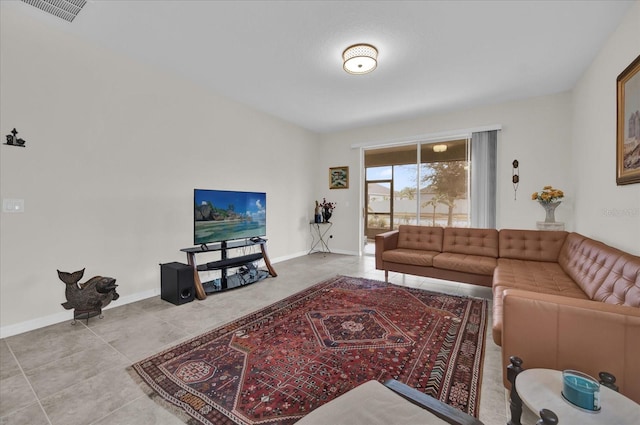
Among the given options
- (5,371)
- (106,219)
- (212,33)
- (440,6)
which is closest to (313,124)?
(212,33)

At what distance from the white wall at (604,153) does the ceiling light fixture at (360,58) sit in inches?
84.4

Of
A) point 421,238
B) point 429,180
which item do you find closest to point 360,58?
point 421,238

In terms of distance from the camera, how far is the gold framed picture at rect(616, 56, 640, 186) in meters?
2.12

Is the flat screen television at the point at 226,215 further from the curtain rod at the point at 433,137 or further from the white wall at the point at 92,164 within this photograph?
the curtain rod at the point at 433,137

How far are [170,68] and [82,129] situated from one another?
1.27m

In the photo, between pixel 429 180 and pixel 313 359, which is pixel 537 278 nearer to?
pixel 313 359

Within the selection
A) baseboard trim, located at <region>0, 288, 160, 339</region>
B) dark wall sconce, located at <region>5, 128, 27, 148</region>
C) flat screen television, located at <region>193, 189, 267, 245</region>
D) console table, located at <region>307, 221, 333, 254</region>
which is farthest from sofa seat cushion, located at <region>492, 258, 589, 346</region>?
dark wall sconce, located at <region>5, 128, 27, 148</region>

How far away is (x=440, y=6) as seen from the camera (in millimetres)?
2297

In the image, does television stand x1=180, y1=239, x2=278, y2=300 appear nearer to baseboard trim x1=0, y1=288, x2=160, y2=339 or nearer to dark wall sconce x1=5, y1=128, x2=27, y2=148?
baseboard trim x1=0, y1=288, x2=160, y2=339

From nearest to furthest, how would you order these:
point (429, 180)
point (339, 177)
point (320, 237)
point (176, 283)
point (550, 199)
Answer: point (176, 283) < point (550, 199) < point (429, 180) < point (339, 177) < point (320, 237)

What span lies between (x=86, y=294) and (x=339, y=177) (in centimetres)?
481

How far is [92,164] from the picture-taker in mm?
2867

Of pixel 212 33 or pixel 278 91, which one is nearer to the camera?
pixel 212 33

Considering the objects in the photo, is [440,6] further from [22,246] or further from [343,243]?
[343,243]
